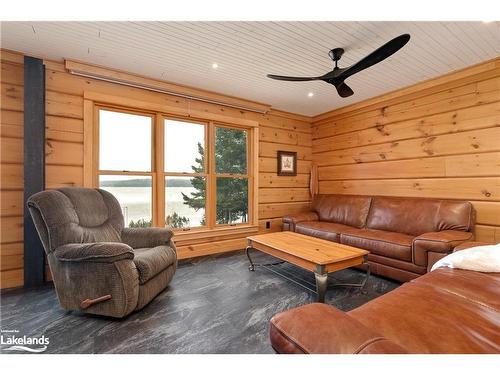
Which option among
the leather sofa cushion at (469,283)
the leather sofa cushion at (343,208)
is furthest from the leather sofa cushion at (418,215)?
the leather sofa cushion at (469,283)

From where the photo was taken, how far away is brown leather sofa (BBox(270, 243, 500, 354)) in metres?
0.69

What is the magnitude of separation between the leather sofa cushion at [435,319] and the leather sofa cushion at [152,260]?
1.55m

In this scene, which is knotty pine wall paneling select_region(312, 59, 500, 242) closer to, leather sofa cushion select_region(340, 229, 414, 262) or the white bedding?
leather sofa cushion select_region(340, 229, 414, 262)

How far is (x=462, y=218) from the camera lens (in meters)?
2.51

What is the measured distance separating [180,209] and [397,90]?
354 centimetres

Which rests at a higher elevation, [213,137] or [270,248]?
[213,137]

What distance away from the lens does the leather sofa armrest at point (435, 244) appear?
83.2 inches

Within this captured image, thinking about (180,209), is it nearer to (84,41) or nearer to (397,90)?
(84,41)

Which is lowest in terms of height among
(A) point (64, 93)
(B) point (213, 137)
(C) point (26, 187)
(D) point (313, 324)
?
(D) point (313, 324)

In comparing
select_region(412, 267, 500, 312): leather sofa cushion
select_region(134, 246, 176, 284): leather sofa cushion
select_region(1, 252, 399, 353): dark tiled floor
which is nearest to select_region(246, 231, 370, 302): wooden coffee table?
select_region(1, 252, 399, 353): dark tiled floor

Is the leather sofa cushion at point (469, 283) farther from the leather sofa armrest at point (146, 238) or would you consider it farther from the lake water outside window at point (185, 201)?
the lake water outside window at point (185, 201)

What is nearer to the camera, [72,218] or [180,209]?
[72,218]

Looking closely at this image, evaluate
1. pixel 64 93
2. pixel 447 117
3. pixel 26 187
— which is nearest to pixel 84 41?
pixel 64 93
